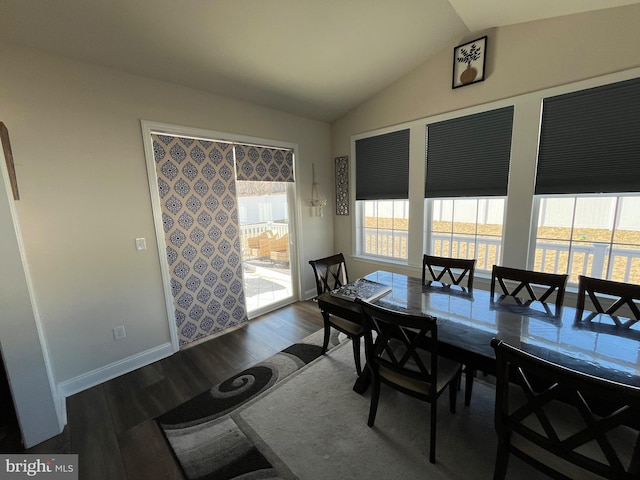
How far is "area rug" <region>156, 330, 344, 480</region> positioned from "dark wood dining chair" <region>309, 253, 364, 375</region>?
0.46 m

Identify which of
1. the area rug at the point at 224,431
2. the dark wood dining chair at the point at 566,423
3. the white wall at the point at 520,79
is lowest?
the area rug at the point at 224,431

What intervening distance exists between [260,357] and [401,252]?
7.46ft

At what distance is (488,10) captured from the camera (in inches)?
88.6

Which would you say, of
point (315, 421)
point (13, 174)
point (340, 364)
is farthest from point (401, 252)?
point (13, 174)

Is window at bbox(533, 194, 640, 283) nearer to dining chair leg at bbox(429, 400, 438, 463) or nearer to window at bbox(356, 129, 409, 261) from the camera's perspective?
window at bbox(356, 129, 409, 261)

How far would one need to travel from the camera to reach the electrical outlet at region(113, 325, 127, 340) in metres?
2.36

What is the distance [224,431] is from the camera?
5.80 feet

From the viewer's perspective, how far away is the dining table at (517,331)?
125 centimetres

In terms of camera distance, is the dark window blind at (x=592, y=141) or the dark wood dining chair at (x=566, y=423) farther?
the dark window blind at (x=592, y=141)

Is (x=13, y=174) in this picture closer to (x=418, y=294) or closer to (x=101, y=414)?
(x=101, y=414)

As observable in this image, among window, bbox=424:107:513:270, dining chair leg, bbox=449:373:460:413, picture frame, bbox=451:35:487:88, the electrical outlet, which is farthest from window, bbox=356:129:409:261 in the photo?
the electrical outlet

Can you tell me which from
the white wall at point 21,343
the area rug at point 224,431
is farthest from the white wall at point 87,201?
the area rug at point 224,431

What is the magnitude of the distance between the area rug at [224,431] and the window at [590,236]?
8.60 feet

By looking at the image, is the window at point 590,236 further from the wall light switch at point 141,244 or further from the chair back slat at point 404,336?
the wall light switch at point 141,244
